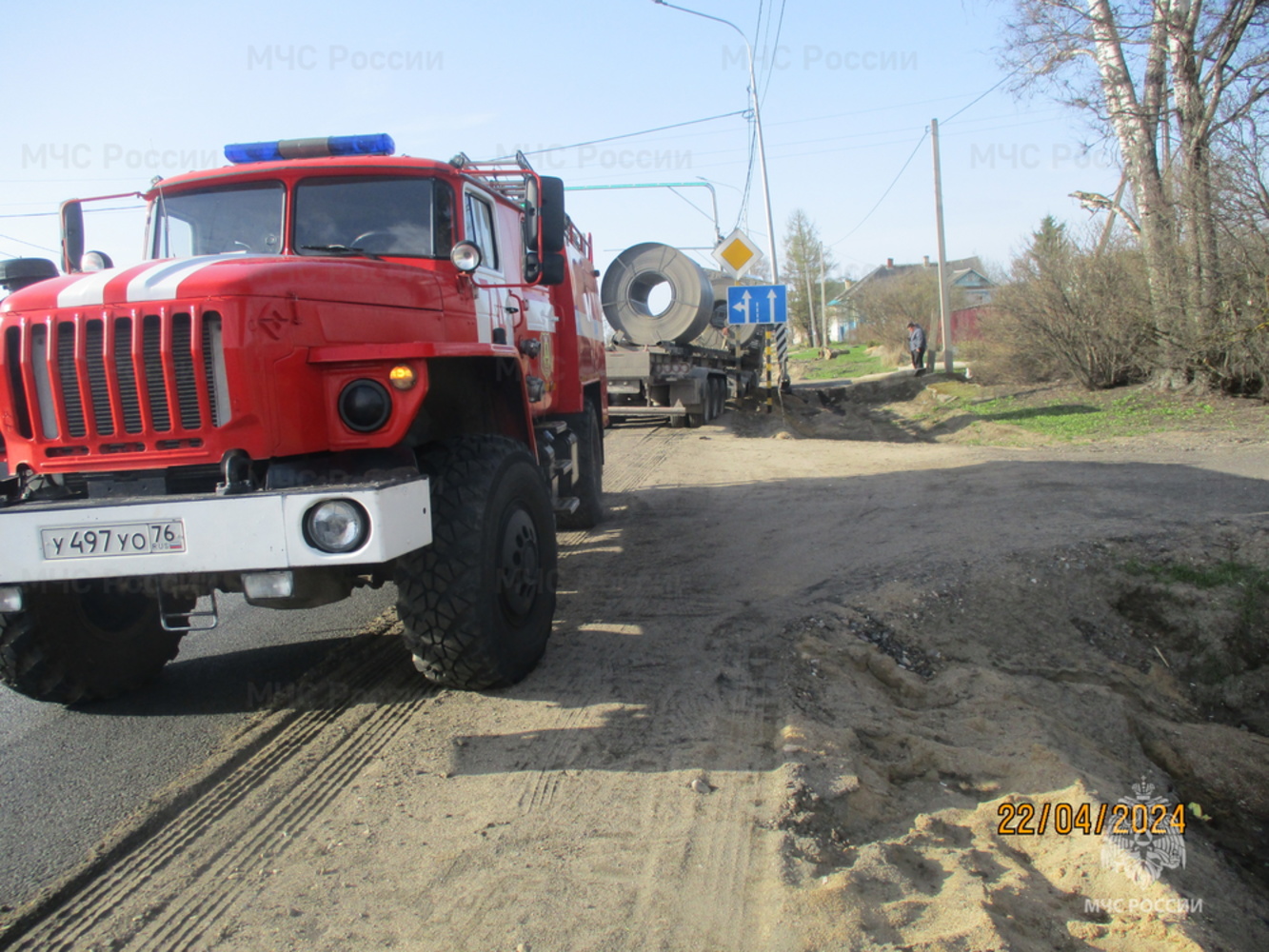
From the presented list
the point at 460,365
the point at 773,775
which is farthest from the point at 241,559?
the point at 773,775

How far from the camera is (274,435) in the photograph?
3379 mm

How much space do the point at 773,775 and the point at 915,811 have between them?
0.51 m

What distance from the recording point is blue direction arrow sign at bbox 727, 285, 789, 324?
16969mm

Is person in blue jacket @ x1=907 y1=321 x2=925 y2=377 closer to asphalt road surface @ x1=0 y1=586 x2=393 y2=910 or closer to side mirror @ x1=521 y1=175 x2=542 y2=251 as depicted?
side mirror @ x1=521 y1=175 x2=542 y2=251

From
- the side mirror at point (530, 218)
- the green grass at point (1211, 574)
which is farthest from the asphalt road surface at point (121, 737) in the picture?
the green grass at point (1211, 574)

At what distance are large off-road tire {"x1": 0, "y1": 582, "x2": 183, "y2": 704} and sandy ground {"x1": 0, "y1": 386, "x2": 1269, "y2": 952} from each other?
0.71m

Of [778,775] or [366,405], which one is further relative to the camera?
[366,405]

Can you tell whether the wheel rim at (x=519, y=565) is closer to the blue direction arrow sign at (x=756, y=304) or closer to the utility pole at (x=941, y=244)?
the blue direction arrow sign at (x=756, y=304)

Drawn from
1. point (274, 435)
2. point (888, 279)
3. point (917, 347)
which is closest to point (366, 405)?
point (274, 435)

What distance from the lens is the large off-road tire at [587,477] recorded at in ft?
24.6

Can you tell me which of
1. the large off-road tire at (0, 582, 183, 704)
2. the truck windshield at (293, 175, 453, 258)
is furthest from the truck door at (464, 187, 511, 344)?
the large off-road tire at (0, 582, 183, 704)

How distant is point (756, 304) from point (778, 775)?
14.7m

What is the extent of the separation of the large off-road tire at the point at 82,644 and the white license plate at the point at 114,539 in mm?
368

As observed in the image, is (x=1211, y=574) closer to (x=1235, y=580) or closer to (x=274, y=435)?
(x=1235, y=580)
